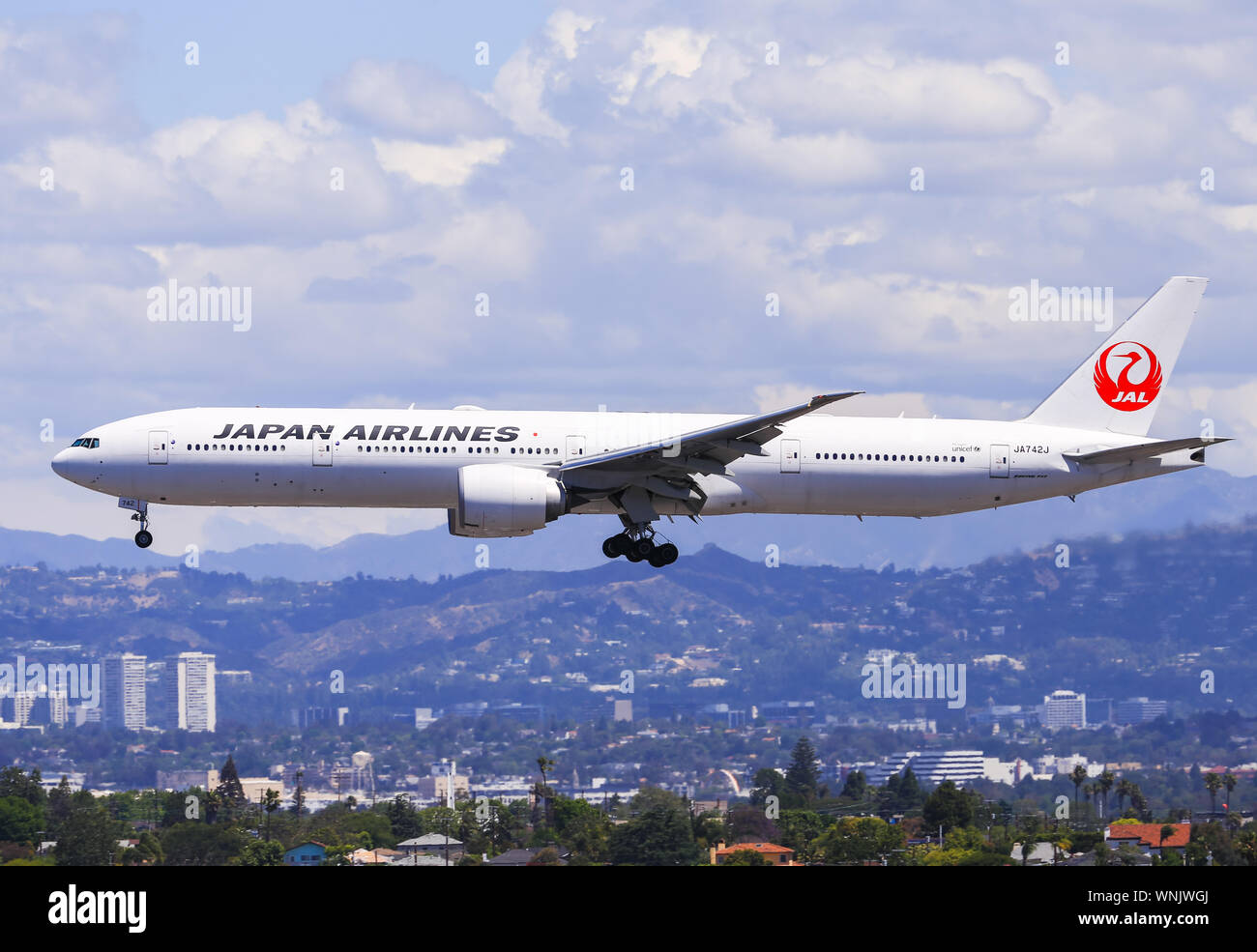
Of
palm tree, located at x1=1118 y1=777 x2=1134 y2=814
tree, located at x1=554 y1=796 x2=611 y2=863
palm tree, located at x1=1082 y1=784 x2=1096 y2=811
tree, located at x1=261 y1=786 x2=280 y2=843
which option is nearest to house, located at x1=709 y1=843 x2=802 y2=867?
tree, located at x1=554 y1=796 x2=611 y2=863

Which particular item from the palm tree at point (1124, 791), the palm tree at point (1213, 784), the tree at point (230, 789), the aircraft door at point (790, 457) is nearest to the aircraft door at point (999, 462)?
the aircraft door at point (790, 457)

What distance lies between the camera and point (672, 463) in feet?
145

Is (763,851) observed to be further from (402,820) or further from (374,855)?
(402,820)

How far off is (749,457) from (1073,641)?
127 metres

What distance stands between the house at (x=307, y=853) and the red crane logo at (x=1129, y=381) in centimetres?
3120

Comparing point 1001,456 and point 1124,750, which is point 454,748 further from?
point 1001,456

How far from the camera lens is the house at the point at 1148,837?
64.6 meters

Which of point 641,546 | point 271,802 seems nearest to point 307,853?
point 271,802

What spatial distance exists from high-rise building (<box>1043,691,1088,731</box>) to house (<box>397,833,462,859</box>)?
89.0 m

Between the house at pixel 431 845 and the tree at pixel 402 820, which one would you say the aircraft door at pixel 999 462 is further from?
the tree at pixel 402 820

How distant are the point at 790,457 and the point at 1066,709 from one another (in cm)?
11170

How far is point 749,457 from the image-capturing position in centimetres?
4588

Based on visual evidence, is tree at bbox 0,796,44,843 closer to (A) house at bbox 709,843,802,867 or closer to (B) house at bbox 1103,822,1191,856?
(A) house at bbox 709,843,802,867
